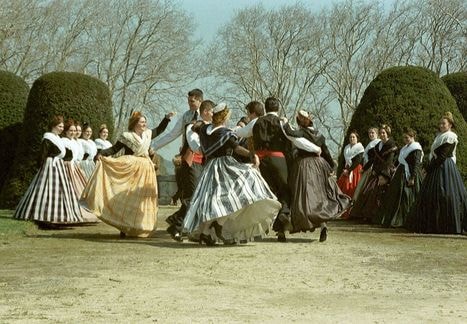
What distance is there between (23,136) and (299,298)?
43.0 ft

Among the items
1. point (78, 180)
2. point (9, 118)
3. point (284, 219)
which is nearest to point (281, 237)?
point (284, 219)

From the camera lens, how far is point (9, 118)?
20344 millimetres

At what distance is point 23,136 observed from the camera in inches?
748

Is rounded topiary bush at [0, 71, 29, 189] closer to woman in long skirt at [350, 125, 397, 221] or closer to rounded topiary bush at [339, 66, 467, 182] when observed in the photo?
rounded topiary bush at [339, 66, 467, 182]

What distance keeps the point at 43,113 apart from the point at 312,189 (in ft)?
28.4

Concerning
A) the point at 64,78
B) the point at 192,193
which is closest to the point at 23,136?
the point at 64,78

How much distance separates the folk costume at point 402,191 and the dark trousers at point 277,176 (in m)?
3.98

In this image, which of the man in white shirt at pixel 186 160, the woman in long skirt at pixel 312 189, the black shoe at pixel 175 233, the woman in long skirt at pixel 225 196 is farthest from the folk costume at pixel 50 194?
the woman in long skirt at pixel 312 189

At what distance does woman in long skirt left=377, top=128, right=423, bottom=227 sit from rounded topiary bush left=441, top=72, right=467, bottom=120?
17.1 ft

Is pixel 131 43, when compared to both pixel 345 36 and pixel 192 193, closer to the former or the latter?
pixel 345 36

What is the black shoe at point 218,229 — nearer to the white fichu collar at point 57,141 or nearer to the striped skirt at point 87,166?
the white fichu collar at point 57,141

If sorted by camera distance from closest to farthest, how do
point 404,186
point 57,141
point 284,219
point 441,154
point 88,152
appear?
1. point 284,219
2. point 441,154
3. point 57,141
4. point 404,186
5. point 88,152

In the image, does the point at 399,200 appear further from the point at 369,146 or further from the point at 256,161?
the point at 256,161

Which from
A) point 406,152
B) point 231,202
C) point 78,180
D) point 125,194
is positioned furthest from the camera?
point 78,180
